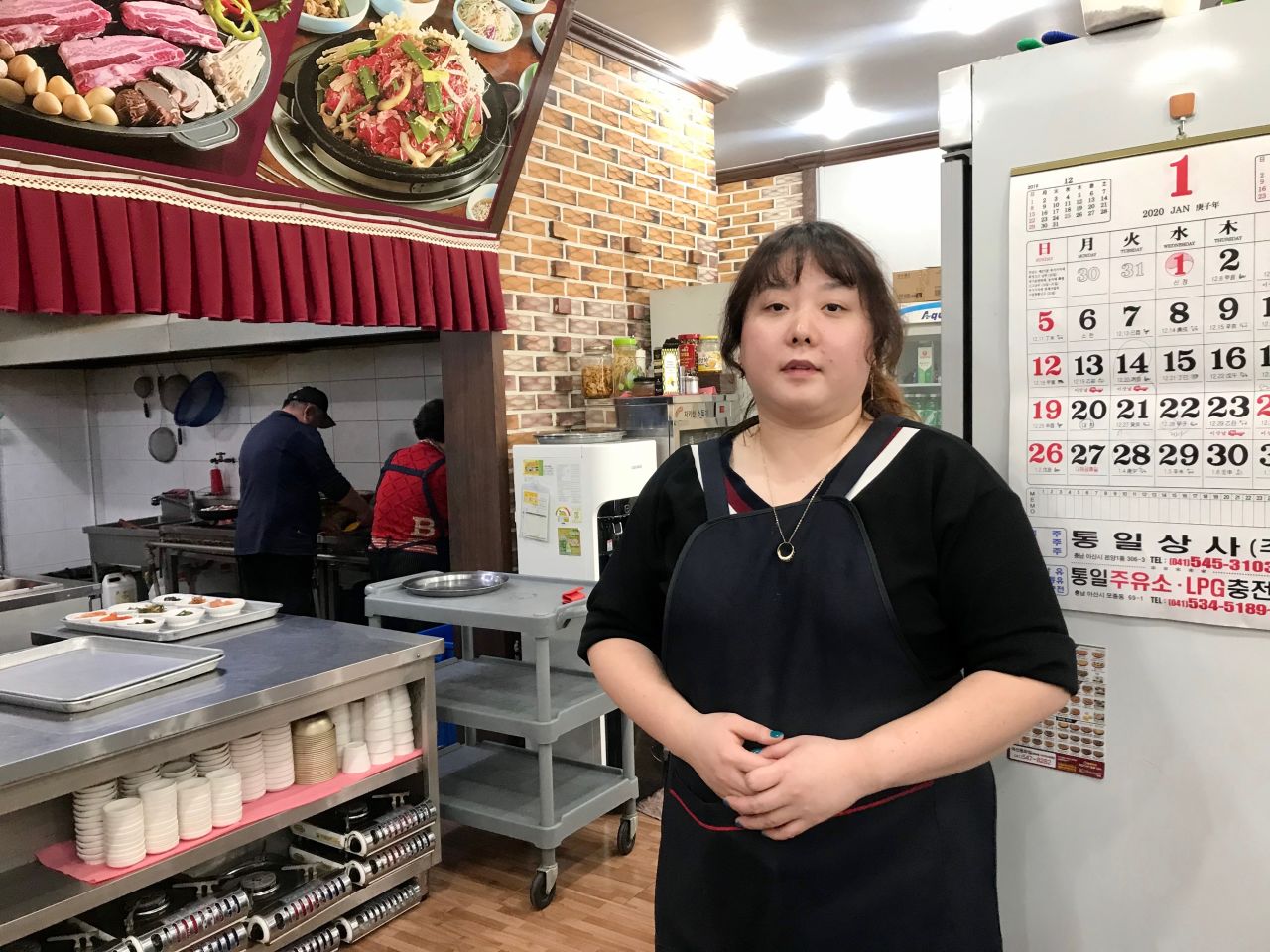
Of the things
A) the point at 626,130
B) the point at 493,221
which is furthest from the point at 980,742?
the point at 626,130

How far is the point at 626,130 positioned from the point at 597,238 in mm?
532

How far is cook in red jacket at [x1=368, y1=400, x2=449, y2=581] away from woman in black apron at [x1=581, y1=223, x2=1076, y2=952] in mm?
2853

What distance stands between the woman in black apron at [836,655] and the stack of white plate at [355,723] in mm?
1517

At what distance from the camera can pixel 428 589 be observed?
2.97 meters

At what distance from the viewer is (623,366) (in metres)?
3.75

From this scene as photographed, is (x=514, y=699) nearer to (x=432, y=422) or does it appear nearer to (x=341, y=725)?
(x=341, y=725)

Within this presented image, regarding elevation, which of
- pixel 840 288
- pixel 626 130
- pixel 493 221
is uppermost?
pixel 626 130

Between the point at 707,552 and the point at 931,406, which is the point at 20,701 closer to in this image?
the point at 707,552

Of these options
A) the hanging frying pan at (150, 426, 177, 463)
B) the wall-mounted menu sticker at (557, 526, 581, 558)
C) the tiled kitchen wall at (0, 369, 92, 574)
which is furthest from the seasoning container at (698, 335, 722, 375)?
the tiled kitchen wall at (0, 369, 92, 574)

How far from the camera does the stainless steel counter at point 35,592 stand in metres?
2.86

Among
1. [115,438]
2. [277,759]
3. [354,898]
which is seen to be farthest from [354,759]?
[115,438]

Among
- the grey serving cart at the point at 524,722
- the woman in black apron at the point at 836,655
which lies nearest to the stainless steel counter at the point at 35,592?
the grey serving cart at the point at 524,722

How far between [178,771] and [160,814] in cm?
13

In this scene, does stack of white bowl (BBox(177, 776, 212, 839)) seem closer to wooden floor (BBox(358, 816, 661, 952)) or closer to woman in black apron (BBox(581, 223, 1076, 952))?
wooden floor (BBox(358, 816, 661, 952))
